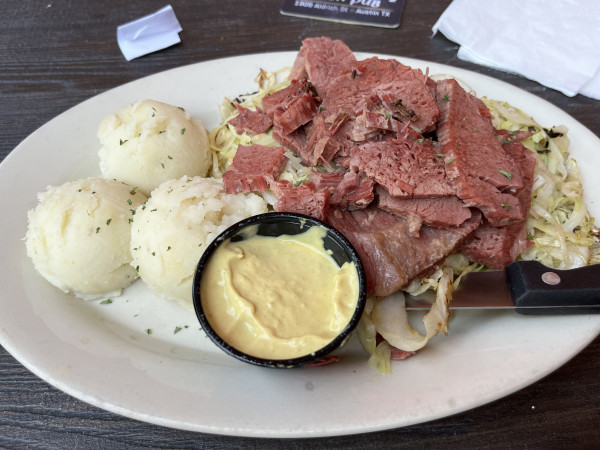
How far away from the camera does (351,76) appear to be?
314 cm

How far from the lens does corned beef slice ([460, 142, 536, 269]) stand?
8.86 ft

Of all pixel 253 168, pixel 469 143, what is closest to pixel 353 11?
pixel 469 143

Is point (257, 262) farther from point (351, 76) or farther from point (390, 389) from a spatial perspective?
point (351, 76)

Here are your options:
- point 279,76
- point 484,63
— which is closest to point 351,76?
point 279,76

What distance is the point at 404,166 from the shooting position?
8.80 ft

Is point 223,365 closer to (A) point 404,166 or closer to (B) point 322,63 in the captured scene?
(A) point 404,166

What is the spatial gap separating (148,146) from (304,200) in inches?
47.2

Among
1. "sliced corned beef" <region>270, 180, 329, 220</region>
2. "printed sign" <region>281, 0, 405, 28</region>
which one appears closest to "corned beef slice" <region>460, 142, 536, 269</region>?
"sliced corned beef" <region>270, 180, 329, 220</region>

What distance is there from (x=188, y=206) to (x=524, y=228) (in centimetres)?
207

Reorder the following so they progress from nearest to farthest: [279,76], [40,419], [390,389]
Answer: [390,389], [40,419], [279,76]

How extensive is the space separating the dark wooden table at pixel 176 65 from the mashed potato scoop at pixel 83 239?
64cm

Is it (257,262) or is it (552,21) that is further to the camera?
(552,21)

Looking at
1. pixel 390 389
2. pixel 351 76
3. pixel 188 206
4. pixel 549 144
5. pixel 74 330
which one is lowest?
pixel 74 330

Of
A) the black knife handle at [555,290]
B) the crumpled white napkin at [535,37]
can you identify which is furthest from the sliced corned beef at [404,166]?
the crumpled white napkin at [535,37]
